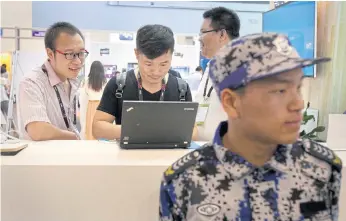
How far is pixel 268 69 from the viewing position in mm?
872

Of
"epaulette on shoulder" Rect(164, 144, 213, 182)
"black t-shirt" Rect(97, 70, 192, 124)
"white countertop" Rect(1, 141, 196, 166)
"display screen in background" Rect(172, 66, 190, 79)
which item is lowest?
"white countertop" Rect(1, 141, 196, 166)

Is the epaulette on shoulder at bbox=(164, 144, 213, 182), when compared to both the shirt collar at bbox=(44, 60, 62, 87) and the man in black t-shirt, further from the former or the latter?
the shirt collar at bbox=(44, 60, 62, 87)

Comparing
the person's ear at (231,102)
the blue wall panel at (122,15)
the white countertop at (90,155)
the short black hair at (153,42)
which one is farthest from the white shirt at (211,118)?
the blue wall panel at (122,15)

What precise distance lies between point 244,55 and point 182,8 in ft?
32.3

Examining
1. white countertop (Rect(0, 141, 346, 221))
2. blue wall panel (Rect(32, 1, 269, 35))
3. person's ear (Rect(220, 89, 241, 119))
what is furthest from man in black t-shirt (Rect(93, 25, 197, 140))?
blue wall panel (Rect(32, 1, 269, 35))

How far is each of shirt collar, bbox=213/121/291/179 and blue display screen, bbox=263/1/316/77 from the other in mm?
1465

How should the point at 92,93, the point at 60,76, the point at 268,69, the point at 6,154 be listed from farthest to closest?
1. the point at 92,93
2. the point at 60,76
3. the point at 6,154
4. the point at 268,69

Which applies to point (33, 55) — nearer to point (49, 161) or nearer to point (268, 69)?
point (49, 161)

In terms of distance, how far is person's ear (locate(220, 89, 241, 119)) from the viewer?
0.93 meters

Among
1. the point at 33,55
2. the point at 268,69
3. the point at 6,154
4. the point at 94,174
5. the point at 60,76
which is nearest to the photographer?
the point at 268,69

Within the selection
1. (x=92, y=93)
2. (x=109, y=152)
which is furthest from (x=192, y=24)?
(x=109, y=152)

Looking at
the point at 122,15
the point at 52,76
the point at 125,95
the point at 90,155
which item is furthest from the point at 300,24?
the point at 122,15

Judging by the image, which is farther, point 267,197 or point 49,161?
point 49,161

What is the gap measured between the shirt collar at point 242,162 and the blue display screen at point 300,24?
1.46 meters
